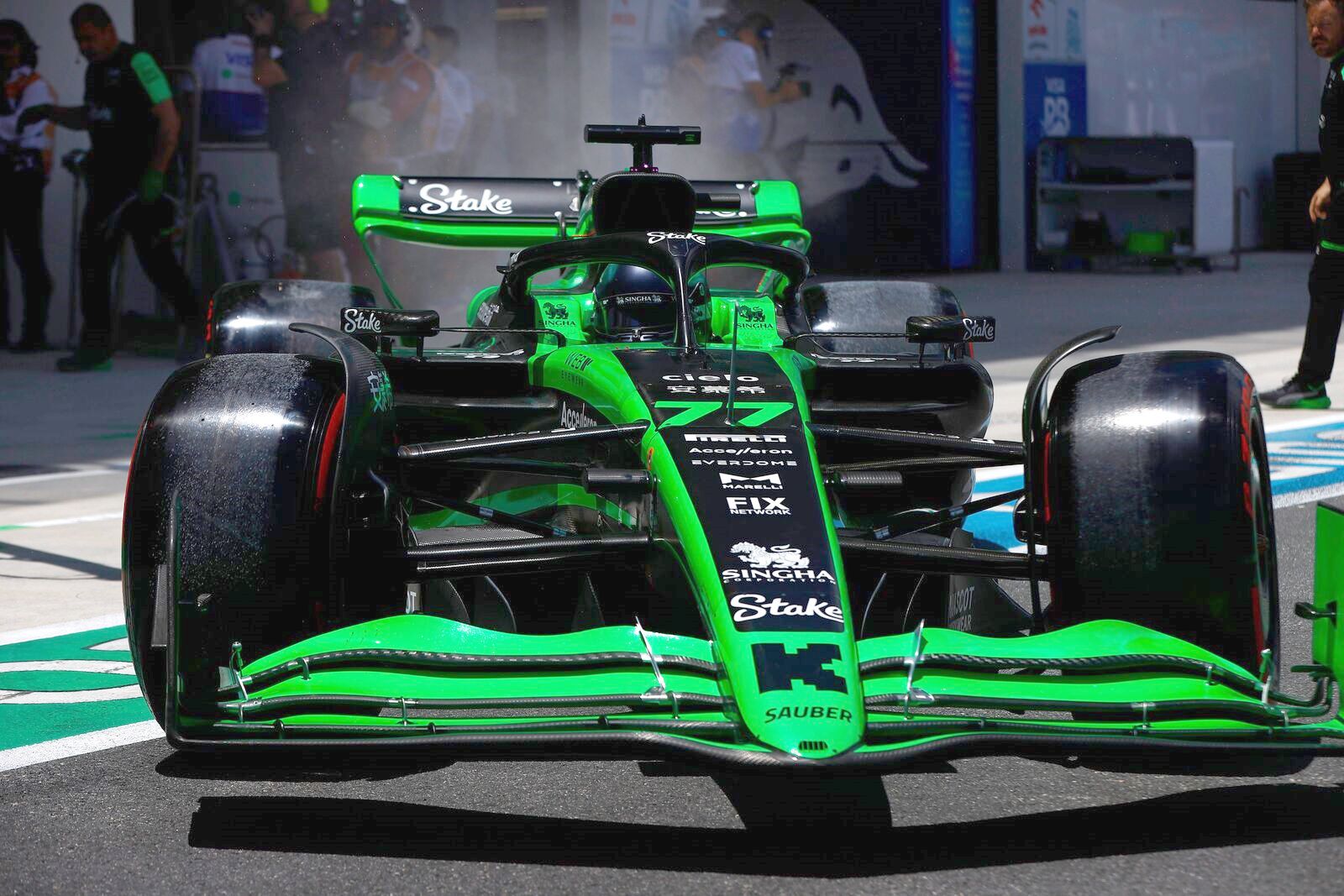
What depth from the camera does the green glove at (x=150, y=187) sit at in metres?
12.6

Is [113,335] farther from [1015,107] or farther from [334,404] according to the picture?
[1015,107]

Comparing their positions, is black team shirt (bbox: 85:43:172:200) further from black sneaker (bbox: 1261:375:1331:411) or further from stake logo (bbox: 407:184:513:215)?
black sneaker (bbox: 1261:375:1331:411)

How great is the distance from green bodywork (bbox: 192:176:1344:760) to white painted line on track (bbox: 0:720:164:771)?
2.76ft

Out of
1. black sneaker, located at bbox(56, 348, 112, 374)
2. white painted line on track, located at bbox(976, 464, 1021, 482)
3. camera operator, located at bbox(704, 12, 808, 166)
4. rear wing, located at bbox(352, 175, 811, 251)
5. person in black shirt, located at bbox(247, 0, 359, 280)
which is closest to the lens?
rear wing, located at bbox(352, 175, 811, 251)

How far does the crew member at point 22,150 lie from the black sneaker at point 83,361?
1281 millimetres

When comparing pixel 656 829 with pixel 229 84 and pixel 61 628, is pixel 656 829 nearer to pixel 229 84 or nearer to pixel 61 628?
pixel 61 628

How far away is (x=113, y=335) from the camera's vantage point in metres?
13.5

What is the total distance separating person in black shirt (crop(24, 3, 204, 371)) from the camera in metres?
12.4

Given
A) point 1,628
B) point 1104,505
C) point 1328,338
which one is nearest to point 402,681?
point 1104,505

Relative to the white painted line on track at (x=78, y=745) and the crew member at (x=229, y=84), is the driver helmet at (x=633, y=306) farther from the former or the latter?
the crew member at (x=229, y=84)

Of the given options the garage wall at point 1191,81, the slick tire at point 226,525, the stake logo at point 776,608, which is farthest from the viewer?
the garage wall at point 1191,81

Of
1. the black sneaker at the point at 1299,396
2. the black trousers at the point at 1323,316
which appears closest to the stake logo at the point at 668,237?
the black trousers at the point at 1323,316

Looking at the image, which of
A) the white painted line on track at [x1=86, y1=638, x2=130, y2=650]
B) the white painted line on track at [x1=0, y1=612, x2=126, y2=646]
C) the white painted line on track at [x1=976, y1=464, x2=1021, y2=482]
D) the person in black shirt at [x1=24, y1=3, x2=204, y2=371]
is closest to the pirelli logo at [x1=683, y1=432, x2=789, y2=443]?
the white painted line on track at [x1=86, y1=638, x2=130, y2=650]

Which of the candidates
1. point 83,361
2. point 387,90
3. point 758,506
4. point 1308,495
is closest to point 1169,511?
point 758,506
